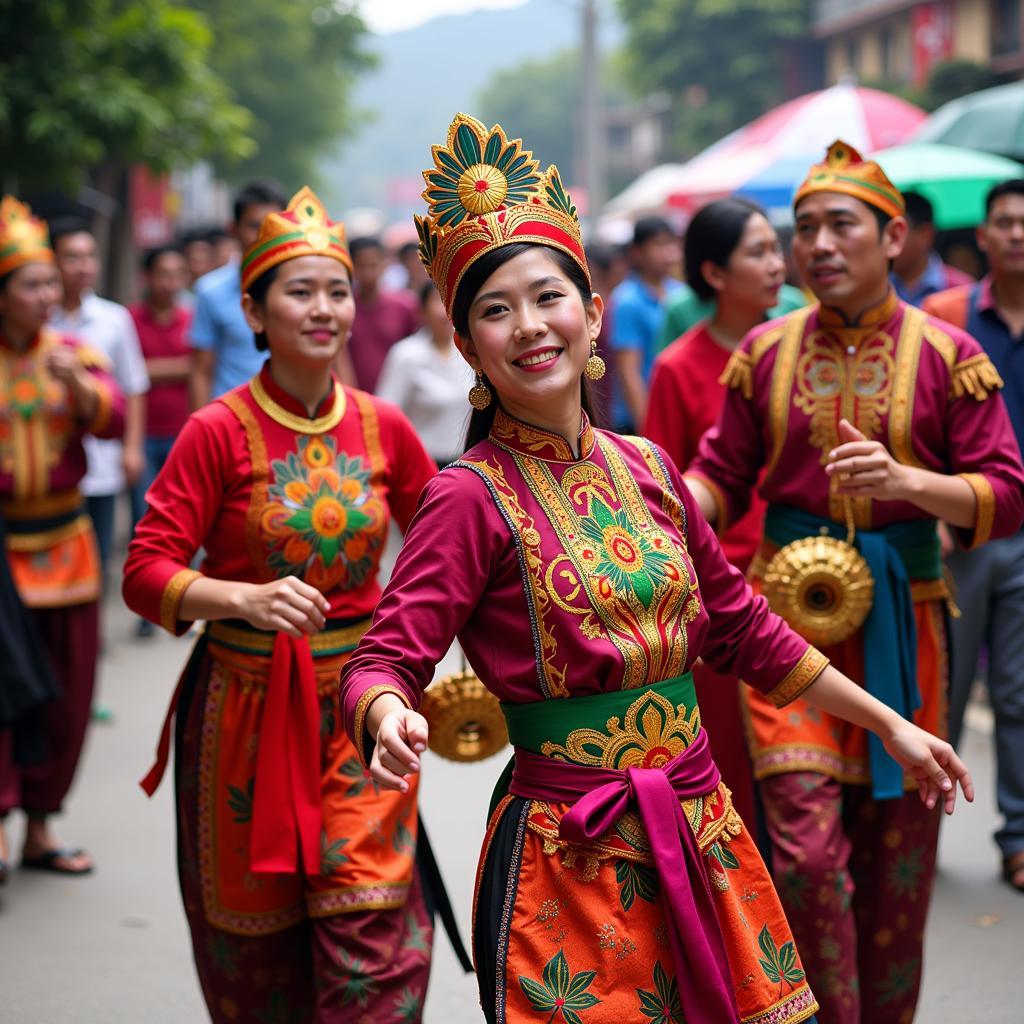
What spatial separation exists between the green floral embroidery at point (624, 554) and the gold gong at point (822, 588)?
108 cm

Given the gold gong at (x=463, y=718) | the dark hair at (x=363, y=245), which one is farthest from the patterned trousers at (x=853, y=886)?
the dark hair at (x=363, y=245)

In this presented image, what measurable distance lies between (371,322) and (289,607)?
26.0 ft

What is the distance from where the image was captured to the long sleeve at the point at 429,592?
2.69 m

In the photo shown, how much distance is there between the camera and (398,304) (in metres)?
11.3

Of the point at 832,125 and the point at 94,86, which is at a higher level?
the point at 94,86

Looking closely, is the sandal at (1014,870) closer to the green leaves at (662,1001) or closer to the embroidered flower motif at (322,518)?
the embroidered flower motif at (322,518)

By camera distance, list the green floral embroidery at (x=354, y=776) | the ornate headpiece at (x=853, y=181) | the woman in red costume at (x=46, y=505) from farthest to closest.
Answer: the woman in red costume at (x=46, y=505) → the ornate headpiece at (x=853, y=181) → the green floral embroidery at (x=354, y=776)

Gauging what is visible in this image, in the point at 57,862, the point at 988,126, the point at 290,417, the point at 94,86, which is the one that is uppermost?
the point at 94,86

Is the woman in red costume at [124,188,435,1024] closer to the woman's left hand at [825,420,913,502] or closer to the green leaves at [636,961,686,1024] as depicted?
the green leaves at [636,961,686,1024]

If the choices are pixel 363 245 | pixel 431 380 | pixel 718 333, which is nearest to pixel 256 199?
pixel 431 380

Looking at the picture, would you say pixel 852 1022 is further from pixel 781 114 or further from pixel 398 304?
pixel 781 114

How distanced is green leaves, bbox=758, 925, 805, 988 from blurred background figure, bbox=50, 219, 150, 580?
4.85 meters

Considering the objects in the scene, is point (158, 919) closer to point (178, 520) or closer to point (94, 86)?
point (178, 520)

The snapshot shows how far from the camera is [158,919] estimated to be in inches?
217
